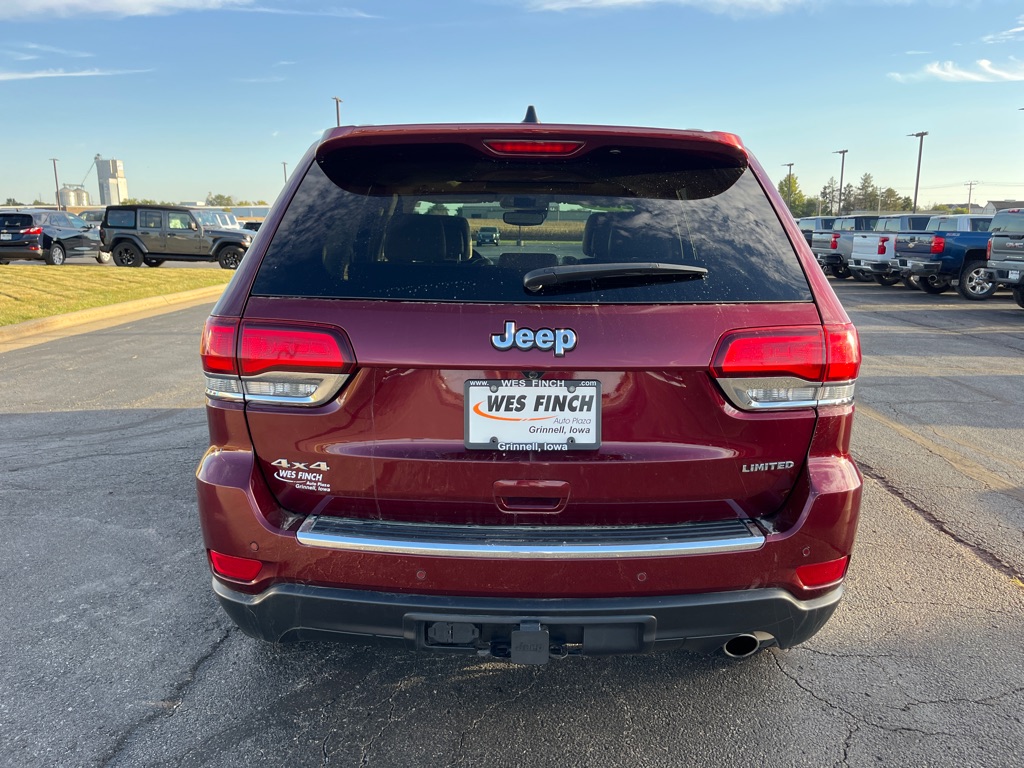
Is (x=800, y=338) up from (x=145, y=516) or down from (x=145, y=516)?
up

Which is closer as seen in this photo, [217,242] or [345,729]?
[345,729]

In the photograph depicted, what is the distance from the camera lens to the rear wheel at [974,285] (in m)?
16.3

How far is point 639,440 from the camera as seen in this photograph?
6.91 ft

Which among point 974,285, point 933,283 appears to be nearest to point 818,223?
point 933,283

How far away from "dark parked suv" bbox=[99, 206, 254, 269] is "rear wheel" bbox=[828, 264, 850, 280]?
17841mm

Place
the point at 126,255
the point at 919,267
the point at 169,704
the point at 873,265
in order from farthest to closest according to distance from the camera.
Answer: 1. the point at 126,255
2. the point at 873,265
3. the point at 919,267
4. the point at 169,704

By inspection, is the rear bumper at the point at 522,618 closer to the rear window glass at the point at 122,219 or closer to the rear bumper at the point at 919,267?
the rear bumper at the point at 919,267

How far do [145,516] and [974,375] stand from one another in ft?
27.2

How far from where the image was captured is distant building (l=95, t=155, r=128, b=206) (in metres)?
139

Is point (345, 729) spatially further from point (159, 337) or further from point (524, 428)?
point (159, 337)

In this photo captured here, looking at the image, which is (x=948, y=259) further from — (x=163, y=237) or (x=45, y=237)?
(x=45, y=237)

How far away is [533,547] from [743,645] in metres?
0.77

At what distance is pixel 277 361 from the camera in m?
2.11

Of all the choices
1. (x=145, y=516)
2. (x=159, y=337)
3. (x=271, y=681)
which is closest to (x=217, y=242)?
(x=159, y=337)
